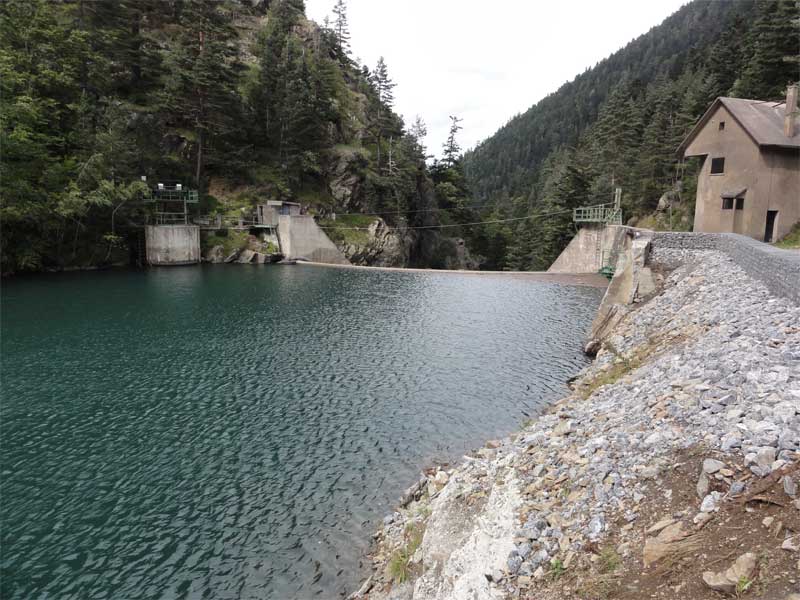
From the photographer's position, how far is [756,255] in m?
16.6

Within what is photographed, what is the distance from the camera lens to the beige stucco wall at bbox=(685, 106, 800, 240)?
27.2 meters

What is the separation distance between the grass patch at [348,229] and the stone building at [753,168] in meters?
38.4

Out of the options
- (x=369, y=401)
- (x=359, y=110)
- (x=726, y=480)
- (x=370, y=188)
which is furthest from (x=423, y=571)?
(x=359, y=110)

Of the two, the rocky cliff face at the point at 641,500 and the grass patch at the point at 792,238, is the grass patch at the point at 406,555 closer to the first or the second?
the rocky cliff face at the point at 641,500

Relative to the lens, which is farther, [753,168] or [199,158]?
[199,158]

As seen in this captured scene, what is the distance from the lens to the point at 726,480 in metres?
5.91

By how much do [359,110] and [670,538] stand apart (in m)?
75.8

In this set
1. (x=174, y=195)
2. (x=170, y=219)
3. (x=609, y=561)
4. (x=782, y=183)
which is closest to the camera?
(x=609, y=561)

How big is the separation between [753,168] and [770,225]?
3.68 meters

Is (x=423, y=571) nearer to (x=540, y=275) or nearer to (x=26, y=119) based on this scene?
(x=540, y=275)

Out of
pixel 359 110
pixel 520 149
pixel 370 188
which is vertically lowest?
pixel 370 188

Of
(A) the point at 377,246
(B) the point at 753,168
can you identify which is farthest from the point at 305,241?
(B) the point at 753,168

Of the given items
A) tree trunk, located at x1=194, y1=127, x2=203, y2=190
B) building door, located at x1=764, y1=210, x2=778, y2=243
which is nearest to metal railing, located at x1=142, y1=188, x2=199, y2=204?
tree trunk, located at x1=194, y1=127, x2=203, y2=190

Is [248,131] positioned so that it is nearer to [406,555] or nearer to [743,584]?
[406,555]
